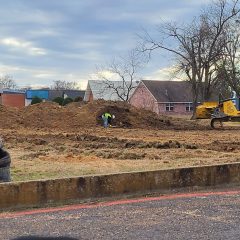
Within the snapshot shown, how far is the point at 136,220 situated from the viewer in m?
6.02

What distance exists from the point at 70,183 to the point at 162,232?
6.63ft

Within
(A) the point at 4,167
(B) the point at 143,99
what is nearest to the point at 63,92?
(B) the point at 143,99

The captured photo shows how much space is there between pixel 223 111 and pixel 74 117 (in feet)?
32.5

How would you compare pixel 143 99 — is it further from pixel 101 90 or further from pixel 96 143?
pixel 96 143

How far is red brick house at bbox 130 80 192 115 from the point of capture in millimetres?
83375

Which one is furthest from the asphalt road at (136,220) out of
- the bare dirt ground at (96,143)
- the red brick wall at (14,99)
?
the red brick wall at (14,99)

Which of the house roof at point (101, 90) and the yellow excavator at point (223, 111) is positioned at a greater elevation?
the house roof at point (101, 90)

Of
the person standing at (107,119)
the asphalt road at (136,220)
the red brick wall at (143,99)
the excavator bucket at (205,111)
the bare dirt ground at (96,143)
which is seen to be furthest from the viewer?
the red brick wall at (143,99)

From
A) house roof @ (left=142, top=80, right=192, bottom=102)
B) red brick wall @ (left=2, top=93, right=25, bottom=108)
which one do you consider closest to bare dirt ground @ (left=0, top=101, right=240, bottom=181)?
house roof @ (left=142, top=80, right=192, bottom=102)

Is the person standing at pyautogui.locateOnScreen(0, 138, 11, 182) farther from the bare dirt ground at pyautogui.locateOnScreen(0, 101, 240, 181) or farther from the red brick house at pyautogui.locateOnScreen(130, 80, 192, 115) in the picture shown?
the red brick house at pyautogui.locateOnScreen(130, 80, 192, 115)

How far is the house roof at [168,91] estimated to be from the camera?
83.9 metres

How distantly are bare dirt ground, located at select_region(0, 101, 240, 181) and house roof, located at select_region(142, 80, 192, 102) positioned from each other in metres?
48.3

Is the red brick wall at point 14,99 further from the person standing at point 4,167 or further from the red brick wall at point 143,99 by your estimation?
the person standing at point 4,167

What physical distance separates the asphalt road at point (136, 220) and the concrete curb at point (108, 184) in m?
0.30
